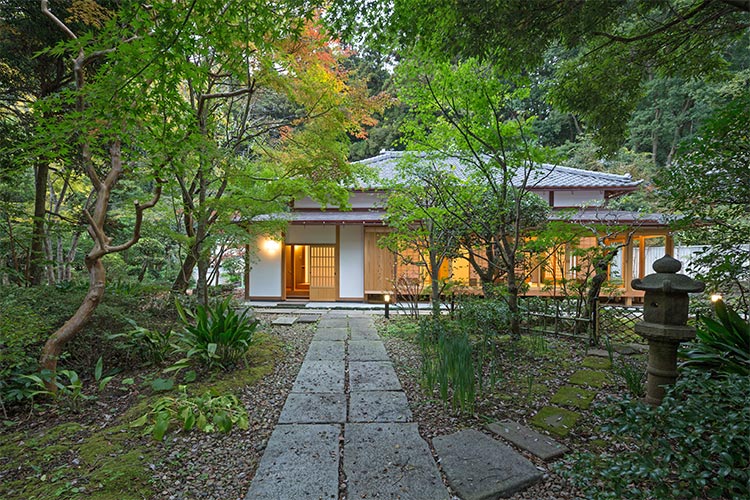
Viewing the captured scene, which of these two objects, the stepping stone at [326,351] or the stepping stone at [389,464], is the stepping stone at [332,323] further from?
the stepping stone at [389,464]

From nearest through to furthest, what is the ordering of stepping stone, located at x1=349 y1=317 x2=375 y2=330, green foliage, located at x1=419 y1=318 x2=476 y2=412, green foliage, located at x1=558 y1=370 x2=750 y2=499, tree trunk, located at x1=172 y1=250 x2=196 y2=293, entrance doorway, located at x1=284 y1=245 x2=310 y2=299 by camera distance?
green foliage, located at x1=558 y1=370 x2=750 y2=499
green foliage, located at x1=419 y1=318 x2=476 y2=412
tree trunk, located at x1=172 y1=250 x2=196 y2=293
stepping stone, located at x1=349 y1=317 x2=375 y2=330
entrance doorway, located at x1=284 y1=245 x2=310 y2=299

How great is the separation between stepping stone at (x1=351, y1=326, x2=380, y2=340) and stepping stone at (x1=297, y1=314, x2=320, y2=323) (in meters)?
1.11

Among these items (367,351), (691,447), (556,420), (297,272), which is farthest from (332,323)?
(691,447)

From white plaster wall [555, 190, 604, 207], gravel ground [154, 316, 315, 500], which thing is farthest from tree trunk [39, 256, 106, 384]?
white plaster wall [555, 190, 604, 207]

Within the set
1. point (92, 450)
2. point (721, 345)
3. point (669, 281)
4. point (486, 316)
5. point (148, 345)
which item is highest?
point (669, 281)

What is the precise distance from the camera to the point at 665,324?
8.11 feet

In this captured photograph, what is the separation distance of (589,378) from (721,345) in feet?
3.73

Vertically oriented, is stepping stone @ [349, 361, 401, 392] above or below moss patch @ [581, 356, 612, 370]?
below

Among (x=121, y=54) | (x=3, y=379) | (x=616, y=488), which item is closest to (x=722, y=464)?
(x=616, y=488)

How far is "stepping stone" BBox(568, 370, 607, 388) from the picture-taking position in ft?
11.0

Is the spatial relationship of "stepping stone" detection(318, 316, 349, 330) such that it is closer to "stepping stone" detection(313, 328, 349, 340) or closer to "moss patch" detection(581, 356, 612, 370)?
"stepping stone" detection(313, 328, 349, 340)

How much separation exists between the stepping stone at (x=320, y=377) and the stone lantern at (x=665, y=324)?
2.62 metres

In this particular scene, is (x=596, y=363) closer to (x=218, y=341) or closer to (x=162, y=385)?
(x=218, y=341)

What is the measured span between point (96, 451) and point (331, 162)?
13.7 feet
